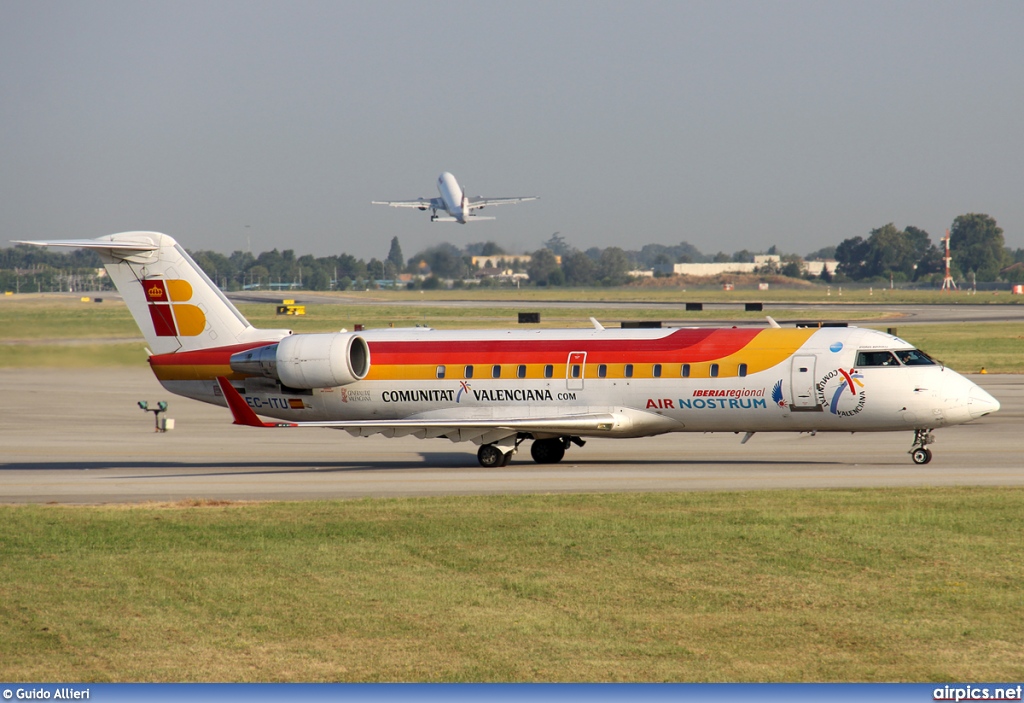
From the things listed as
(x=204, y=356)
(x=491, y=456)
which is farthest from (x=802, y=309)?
(x=204, y=356)

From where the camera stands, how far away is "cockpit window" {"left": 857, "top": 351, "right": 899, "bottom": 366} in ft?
91.0

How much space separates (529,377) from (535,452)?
7.45 ft

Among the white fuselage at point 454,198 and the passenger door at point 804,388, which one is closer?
the passenger door at point 804,388

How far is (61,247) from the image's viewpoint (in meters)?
28.4

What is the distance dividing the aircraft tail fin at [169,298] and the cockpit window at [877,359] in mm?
14920

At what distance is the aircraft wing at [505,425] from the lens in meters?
28.7

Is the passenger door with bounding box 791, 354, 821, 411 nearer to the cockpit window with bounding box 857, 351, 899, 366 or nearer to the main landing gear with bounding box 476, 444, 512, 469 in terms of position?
the cockpit window with bounding box 857, 351, 899, 366

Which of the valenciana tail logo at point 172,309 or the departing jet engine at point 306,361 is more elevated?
the valenciana tail logo at point 172,309

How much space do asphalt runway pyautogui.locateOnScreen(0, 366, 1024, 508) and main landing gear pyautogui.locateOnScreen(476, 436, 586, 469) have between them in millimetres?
263

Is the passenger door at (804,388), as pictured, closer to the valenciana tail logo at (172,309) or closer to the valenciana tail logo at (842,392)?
the valenciana tail logo at (842,392)

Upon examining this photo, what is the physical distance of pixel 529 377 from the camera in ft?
97.9

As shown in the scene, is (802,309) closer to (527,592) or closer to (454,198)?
(454,198)

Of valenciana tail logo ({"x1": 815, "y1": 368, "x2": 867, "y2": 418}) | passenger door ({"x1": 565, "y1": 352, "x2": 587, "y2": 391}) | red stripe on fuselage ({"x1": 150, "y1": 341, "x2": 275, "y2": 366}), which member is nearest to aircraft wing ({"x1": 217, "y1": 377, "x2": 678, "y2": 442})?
passenger door ({"x1": 565, "y1": 352, "x2": 587, "y2": 391})

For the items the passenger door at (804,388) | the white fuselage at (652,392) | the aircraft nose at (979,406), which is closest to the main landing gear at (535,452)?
the white fuselage at (652,392)
